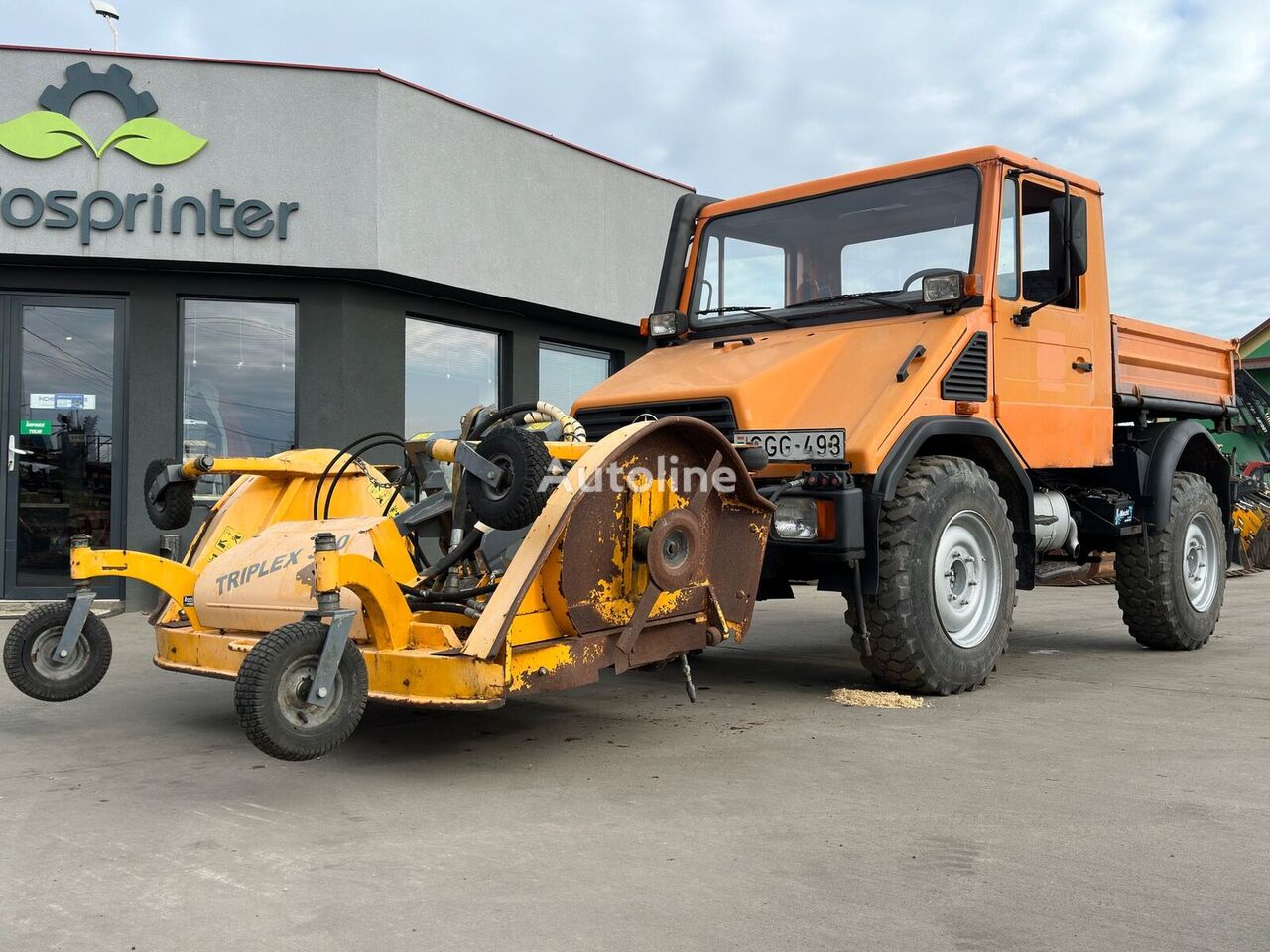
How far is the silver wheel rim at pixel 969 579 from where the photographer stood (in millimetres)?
5918

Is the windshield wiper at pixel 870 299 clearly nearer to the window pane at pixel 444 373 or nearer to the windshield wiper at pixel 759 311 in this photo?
the windshield wiper at pixel 759 311

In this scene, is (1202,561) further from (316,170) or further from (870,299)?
(316,170)

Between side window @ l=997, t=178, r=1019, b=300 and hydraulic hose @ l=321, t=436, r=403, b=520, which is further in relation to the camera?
side window @ l=997, t=178, r=1019, b=300

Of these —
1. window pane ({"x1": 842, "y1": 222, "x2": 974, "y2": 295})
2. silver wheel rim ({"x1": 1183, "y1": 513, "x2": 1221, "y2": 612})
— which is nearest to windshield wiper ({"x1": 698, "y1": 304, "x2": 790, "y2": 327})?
window pane ({"x1": 842, "y1": 222, "x2": 974, "y2": 295})

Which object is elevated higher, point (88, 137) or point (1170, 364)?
point (88, 137)

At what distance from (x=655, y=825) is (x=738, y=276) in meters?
4.15

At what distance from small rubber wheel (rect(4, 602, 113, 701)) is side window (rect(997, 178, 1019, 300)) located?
4771 mm

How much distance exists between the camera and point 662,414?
6.01m

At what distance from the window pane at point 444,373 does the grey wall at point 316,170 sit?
2.89 ft

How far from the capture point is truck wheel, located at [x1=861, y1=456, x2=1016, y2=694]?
556cm

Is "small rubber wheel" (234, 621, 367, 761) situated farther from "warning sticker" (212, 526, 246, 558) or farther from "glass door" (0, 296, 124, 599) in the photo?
"glass door" (0, 296, 124, 599)

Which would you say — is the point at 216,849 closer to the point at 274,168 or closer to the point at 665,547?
the point at 665,547

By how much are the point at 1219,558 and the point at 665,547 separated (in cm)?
568

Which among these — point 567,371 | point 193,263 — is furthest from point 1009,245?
point 567,371
